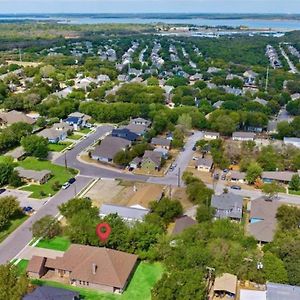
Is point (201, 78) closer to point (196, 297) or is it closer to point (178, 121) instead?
point (178, 121)

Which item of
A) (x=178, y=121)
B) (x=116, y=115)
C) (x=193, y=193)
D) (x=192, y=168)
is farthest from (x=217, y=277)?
(x=116, y=115)

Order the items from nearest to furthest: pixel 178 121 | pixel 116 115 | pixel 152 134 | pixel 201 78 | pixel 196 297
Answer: pixel 196 297
pixel 152 134
pixel 178 121
pixel 116 115
pixel 201 78

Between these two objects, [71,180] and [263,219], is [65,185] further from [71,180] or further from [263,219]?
[263,219]

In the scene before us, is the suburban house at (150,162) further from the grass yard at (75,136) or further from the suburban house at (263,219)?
the grass yard at (75,136)

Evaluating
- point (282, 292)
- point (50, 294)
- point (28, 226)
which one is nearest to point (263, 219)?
point (282, 292)

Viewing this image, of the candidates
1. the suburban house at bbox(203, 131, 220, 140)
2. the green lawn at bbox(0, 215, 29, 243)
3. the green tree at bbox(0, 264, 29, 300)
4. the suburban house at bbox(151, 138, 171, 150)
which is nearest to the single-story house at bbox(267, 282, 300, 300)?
the green tree at bbox(0, 264, 29, 300)

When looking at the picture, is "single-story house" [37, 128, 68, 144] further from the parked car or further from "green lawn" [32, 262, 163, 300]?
"green lawn" [32, 262, 163, 300]
